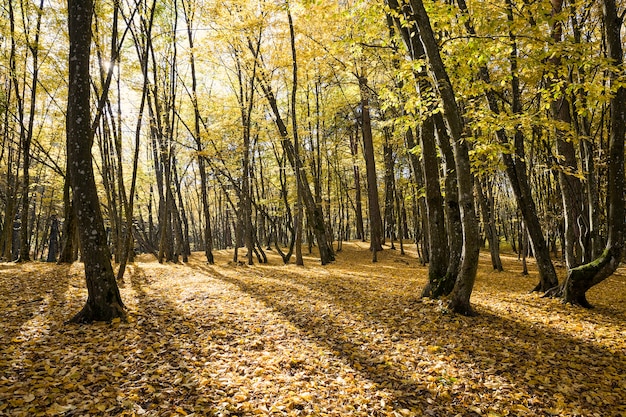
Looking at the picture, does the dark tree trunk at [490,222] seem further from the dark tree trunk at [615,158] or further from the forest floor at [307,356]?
the dark tree trunk at [615,158]

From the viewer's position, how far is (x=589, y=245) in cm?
860

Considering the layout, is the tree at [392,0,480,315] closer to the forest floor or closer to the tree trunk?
the tree trunk

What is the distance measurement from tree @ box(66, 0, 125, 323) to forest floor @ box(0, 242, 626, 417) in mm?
500

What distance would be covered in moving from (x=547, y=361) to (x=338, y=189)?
2417 cm

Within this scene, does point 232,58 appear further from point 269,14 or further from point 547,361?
point 547,361

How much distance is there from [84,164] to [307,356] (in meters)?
4.94

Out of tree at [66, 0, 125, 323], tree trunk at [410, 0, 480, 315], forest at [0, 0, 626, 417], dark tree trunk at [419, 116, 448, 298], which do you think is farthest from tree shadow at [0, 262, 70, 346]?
dark tree trunk at [419, 116, 448, 298]

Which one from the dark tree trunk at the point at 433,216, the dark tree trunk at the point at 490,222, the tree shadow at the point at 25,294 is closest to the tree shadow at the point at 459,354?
the dark tree trunk at the point at 433,216

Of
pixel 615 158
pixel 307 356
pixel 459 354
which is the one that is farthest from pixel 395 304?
pixel 615 158

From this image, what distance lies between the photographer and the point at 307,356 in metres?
5.27

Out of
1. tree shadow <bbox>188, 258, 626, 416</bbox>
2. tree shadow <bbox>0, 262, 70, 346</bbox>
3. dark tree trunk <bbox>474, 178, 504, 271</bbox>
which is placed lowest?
tree shadow <bbox>188, 258, 626, 416</bbox>

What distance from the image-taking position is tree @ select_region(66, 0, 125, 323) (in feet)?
19.1

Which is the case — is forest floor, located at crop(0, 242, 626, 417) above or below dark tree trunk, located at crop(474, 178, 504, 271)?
below

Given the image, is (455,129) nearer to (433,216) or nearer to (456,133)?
(456,133)
